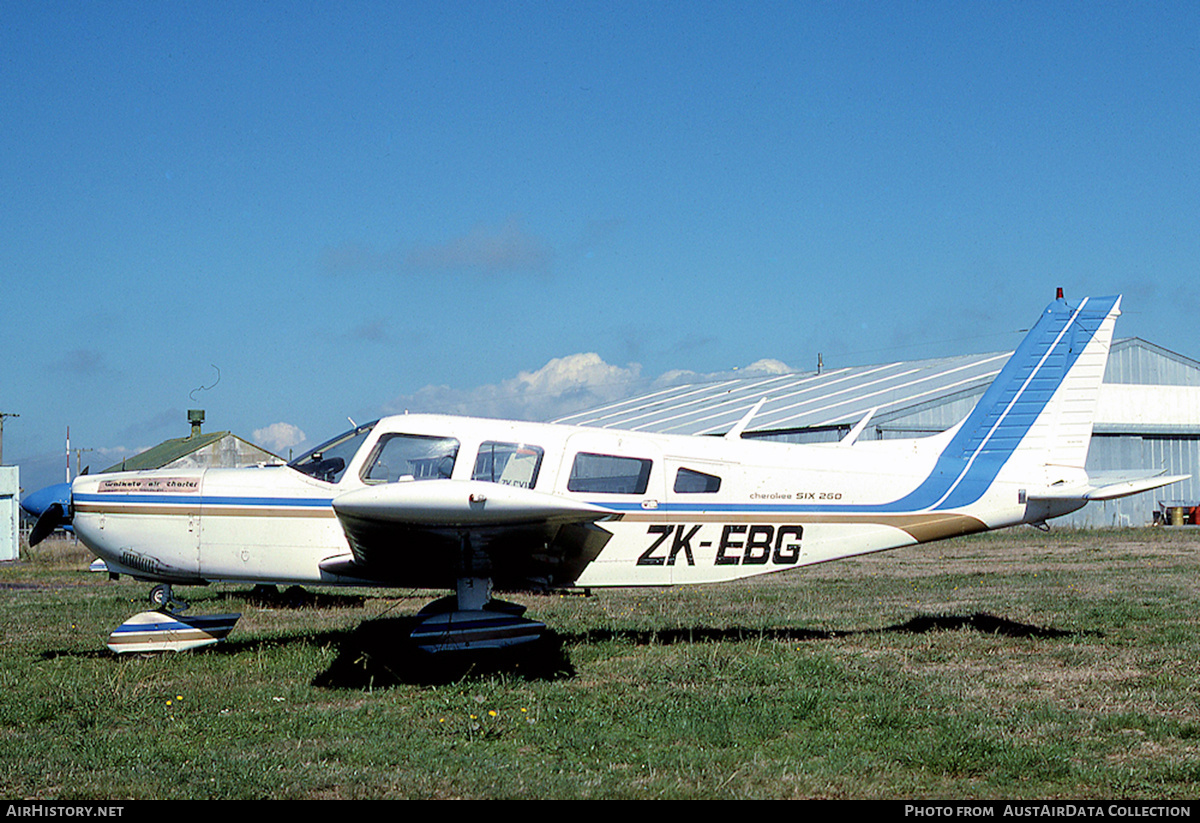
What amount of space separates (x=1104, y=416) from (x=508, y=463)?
86.2 feet

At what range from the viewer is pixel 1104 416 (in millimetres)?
29016

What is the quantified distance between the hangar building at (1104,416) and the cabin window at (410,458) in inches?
800

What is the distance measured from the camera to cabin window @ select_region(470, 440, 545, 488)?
841 centimetres

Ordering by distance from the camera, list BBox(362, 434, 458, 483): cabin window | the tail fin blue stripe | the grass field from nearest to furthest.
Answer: the grass field < BBox(362, 434, 458, 483): cabin window < the tail fin blue stripe

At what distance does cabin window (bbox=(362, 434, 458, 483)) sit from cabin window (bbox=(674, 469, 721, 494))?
2.16 m

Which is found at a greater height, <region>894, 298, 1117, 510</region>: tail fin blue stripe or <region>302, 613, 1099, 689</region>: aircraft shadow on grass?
<region>894, 298, 1117, 510</region>: tail fin blue stripe

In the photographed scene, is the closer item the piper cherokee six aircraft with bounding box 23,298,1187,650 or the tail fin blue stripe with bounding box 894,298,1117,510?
the piper cherokee six aircraft with bounding box 23,298,1187,650

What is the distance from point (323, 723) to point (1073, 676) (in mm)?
5804

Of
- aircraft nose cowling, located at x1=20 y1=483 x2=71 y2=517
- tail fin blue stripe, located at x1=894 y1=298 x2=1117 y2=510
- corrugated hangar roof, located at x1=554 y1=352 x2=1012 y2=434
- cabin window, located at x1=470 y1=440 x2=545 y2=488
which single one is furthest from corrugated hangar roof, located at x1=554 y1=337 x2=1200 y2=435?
aircraft nose cowling, located at x1=20 y1=483 x2=71 y2=517

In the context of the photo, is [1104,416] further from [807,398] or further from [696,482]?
[696,482]

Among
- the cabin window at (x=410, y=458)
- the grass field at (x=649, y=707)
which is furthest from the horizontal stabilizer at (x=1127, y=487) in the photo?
the cabin window at (x=410, y=458)

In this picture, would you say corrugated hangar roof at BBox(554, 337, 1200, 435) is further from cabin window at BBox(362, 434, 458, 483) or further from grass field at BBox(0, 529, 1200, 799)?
cabin window at BBox(362, 434, 458, 483)

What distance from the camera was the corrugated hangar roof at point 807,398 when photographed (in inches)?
1126

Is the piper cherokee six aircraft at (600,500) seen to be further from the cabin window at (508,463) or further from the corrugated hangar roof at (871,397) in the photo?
the corrugated hangar roof at (871,397)
